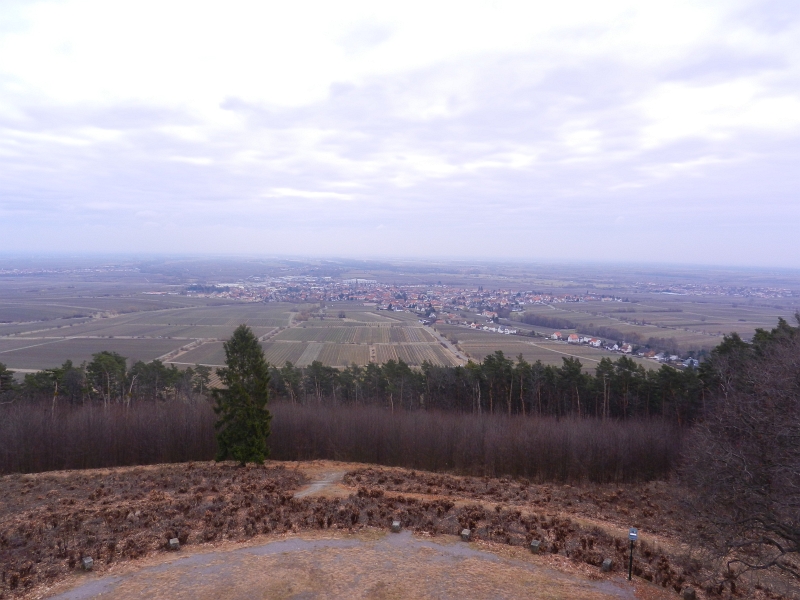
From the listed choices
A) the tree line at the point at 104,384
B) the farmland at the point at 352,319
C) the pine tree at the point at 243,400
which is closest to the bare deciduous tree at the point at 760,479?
the pine tree at the point at 243,400

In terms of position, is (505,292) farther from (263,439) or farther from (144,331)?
(263,439)

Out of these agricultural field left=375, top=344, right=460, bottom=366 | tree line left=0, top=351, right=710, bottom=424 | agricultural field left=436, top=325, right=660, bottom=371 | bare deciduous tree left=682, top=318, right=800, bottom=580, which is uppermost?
bare deciduous tree left=682, top=318, right=800, bottom=580

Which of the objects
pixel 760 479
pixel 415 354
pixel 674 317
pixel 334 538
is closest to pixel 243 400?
pixel 334 538

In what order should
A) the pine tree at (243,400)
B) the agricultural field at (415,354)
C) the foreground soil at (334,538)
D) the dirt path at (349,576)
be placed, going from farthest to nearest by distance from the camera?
the agricultural field at (415,354)
the pine tree at (243,400)
the foreground soil at (334,538)
the dirt path at (349,576)

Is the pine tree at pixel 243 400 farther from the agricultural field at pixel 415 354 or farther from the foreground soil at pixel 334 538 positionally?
the agricultural field at pixel 415 354

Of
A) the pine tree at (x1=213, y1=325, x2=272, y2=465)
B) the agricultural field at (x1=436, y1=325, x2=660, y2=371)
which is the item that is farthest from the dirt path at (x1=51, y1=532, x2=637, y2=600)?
the agricultural field at (x1=436, y1=325, x2=660, y2=371)

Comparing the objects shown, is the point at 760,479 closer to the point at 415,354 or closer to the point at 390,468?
the point at 390,468

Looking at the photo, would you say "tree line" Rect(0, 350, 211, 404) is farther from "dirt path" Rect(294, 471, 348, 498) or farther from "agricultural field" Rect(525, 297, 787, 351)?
"agricultural field" Rect(525, 297, 787, 351)

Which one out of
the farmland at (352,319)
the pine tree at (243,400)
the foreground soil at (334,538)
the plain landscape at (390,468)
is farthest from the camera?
the farmland at (352,319)

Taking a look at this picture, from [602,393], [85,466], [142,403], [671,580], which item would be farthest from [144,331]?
[671,580]
